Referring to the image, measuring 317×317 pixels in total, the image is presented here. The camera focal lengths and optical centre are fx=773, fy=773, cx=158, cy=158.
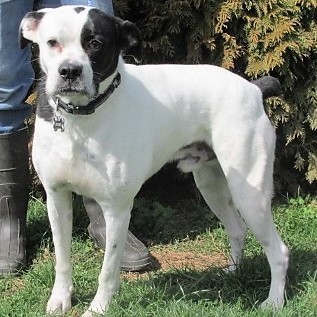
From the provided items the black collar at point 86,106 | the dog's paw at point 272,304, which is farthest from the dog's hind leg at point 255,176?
the black collar at point 86,106

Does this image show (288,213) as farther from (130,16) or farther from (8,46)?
(8,46)

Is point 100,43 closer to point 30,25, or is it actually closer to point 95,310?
point 30,25

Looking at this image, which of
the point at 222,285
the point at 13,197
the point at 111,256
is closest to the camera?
the point at 111,256

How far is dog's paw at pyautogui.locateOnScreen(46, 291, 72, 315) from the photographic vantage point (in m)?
3.45

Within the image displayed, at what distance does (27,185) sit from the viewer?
4141 mm

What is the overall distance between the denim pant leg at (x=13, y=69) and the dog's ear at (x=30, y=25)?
55 centimetres

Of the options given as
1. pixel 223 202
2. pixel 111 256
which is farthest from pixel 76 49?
pixel 223 202

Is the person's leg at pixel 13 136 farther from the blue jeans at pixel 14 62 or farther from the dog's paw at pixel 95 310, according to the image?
the dog's paw at pixel 95 310

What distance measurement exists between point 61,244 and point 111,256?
0.90ft

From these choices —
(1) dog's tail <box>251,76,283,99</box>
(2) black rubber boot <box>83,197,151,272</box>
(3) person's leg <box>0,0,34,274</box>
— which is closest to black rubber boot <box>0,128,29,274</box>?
(3) person's leg <box>0,0,34,274</box>

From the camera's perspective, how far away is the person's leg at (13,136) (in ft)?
12.2

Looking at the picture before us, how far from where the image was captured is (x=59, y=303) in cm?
347

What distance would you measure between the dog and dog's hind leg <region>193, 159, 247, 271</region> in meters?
0.11

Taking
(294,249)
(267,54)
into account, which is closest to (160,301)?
(294,249)
